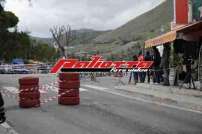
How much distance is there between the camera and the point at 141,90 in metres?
26.1

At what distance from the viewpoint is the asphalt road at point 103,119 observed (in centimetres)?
1273

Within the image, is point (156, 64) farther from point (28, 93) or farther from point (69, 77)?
point (28, 93)

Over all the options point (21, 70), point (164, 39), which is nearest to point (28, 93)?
point (164, 39)

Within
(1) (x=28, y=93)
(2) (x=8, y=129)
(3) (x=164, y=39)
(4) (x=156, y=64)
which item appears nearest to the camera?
(2) (x=8, y=129)

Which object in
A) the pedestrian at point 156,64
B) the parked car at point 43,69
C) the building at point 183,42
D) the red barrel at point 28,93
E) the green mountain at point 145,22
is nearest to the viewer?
the red barrel at point 28,93

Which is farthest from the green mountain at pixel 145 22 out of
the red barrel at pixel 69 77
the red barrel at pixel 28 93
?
the red barrel at pixel 28 93

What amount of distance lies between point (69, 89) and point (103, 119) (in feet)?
13.8

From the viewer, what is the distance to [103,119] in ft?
48.3

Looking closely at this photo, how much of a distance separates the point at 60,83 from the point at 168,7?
392 ft

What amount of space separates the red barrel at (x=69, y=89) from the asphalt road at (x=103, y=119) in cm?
33

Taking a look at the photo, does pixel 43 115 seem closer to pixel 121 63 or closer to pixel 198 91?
pixel 198 91

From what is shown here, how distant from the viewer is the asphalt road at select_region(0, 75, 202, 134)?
12734mm

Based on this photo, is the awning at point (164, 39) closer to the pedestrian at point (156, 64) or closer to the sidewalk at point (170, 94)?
the pedestrian at point (156, 64)

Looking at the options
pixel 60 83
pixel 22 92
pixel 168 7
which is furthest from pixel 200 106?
pixel 168 7
